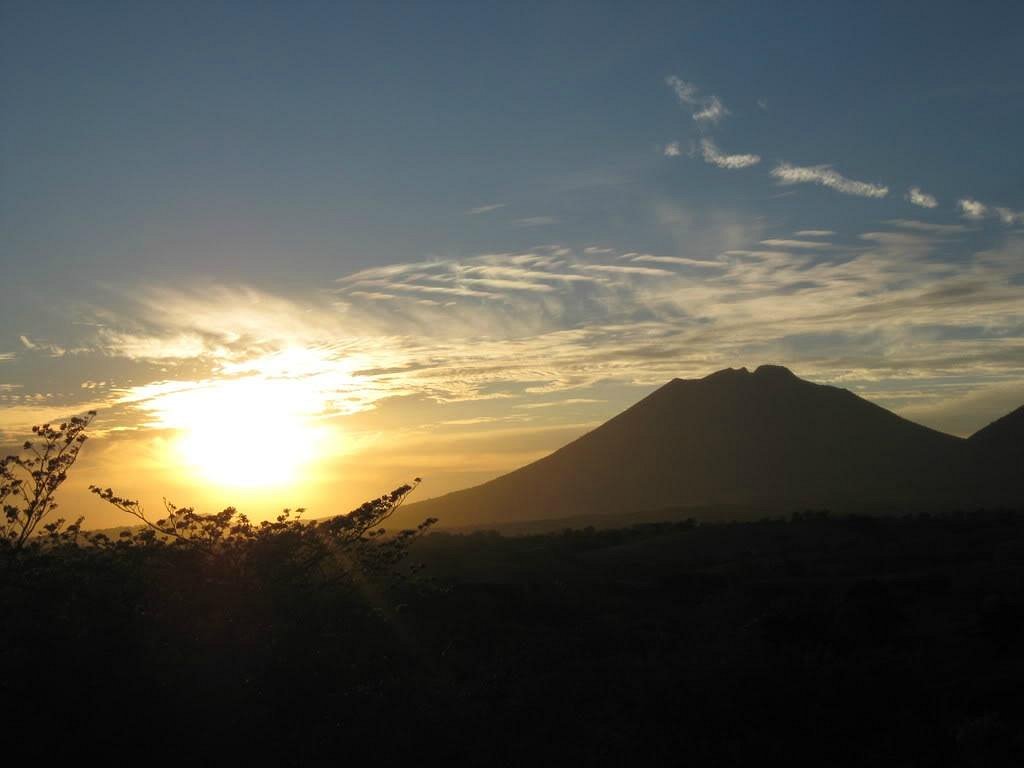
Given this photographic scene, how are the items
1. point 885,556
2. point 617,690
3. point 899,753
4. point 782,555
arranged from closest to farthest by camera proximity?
point 899,753, point 617,690, point 885,556, point 782,555

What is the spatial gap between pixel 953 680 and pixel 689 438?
11865 centimetres

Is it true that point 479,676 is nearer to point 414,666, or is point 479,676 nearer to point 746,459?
point 414,666

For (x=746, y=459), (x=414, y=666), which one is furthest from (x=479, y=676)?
(x=746, y=459)

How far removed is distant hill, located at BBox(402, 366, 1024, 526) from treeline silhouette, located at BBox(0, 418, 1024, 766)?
77644mm

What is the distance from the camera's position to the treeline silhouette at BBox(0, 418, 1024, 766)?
9.64 metres

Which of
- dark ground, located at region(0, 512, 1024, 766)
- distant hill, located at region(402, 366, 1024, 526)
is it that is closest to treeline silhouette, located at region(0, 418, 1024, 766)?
dark ground, located at region(0, 512, 1024, 766)

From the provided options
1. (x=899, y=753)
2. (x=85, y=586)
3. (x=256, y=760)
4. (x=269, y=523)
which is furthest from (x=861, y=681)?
(x=85, y=586)

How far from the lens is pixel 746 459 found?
120 m

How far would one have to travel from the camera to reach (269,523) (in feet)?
44.2

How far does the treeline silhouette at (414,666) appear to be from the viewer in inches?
380

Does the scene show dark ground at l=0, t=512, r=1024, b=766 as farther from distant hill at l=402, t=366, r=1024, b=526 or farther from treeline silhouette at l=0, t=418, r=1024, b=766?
distant hill at l=402, t=366, r=1024, b=526

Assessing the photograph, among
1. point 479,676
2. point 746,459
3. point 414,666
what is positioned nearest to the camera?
point 479,676

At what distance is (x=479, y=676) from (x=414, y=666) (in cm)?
123

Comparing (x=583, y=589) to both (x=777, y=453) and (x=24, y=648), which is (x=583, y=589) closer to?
(x=24, y=648)
